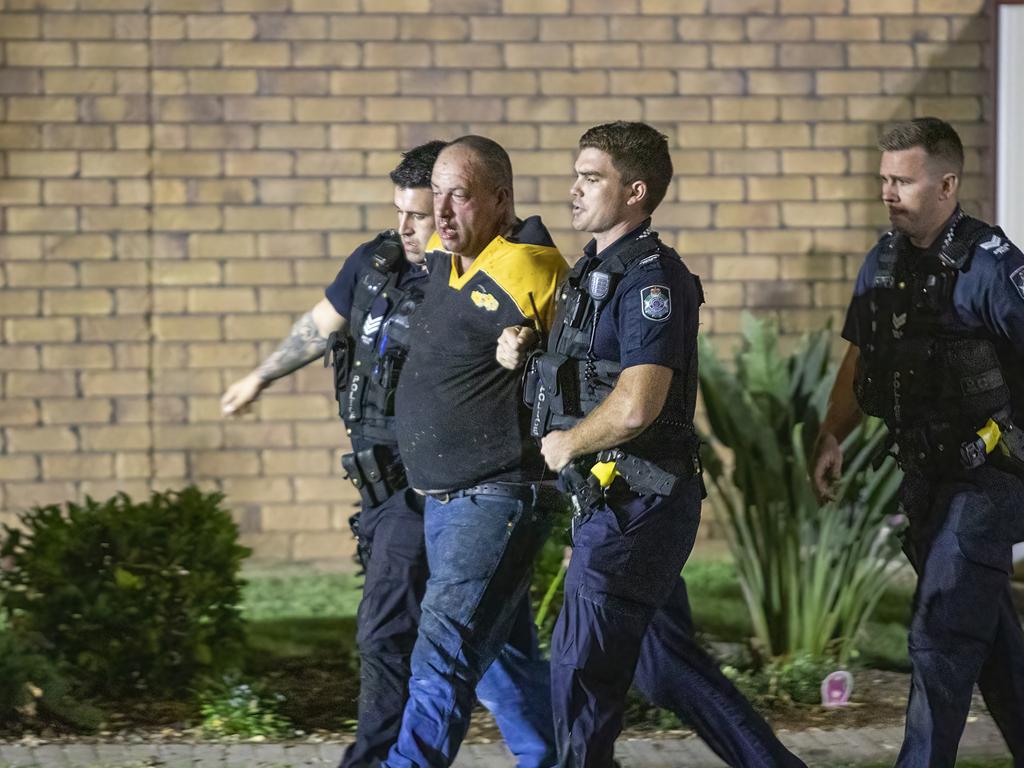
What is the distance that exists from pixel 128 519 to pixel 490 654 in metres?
1.93

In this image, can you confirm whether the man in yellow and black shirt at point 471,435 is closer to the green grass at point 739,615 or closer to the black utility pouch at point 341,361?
the black utility pouch at point 341,361

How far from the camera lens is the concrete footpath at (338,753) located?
4.66m

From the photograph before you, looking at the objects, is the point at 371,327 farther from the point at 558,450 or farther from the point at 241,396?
the point at 558,450

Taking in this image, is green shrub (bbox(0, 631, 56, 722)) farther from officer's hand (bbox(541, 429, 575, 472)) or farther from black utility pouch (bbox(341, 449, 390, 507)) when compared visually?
officer's hand (bbox(541, 429, 575, 472))

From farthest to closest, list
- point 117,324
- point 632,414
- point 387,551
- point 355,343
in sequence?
point 117,324 < point 355,343 < point 387,551 < point 632,414

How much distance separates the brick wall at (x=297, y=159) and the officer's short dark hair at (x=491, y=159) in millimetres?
3013

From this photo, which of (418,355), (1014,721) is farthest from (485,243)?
(1014,721)

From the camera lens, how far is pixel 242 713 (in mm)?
5059

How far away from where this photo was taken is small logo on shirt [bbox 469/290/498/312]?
12.9ft

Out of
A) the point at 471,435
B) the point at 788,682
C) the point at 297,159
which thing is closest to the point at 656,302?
the point at 471,435

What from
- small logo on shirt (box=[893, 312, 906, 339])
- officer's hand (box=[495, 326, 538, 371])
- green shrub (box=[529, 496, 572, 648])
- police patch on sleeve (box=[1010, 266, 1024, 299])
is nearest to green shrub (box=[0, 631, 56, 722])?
green shrub (box=[529, 496, 572, 648])

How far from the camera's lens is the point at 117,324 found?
6.97 meters

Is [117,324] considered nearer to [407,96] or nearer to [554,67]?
[407,96]

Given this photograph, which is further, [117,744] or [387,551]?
[117,744]
